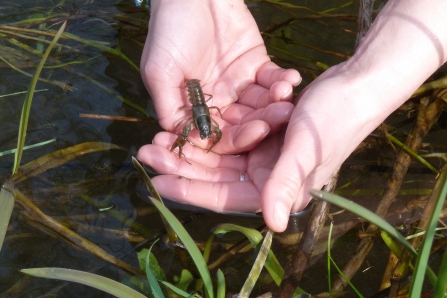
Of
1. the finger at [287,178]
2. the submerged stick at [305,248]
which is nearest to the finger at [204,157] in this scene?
the submerged stick at [305,248]

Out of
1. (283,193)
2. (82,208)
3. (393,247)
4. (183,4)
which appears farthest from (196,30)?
(393,247)

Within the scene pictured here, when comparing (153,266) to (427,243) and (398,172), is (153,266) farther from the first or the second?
(398,172)

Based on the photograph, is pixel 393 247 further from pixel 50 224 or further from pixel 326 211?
pixel 50 224

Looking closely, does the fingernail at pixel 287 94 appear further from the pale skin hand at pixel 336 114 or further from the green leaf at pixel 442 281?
the green leaf at pixel 442 281

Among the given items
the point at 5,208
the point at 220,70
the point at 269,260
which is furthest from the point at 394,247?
the point at 5,208

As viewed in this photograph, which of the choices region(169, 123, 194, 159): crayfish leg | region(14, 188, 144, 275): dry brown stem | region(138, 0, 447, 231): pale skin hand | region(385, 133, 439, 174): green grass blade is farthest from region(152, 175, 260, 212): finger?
region(385, 133, 439, 174): green grass blade

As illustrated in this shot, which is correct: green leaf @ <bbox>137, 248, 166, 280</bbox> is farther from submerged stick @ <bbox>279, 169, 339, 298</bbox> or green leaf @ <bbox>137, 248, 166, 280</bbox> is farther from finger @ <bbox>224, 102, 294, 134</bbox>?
finger @ <bbox>224, 102, 294, 134</bbox>
